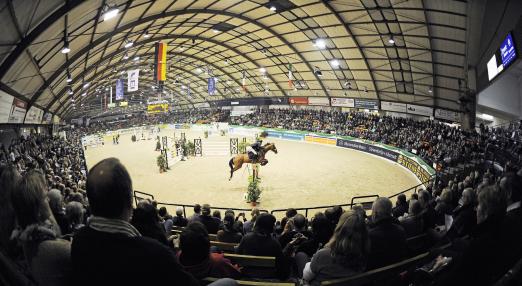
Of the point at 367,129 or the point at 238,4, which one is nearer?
the point at 238,4

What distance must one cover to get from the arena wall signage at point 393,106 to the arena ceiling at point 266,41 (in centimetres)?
62

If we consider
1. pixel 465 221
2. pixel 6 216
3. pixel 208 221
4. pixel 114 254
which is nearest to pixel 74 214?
pixel 6 216

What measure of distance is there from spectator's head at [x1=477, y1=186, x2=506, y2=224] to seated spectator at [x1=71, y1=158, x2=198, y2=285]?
3199 millimetres

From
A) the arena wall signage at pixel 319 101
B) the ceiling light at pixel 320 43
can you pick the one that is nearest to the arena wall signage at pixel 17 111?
the ceiling light at pixel 320 43

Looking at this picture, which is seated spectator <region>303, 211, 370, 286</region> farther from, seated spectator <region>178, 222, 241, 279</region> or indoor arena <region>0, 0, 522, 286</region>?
seated spectator <region>178, 222, 241, 279</region>

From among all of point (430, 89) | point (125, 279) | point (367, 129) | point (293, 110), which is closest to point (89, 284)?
point (125, 279)

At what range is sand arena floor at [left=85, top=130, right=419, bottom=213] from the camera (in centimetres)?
1502

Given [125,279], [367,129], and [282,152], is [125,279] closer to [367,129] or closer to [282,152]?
[282,152]

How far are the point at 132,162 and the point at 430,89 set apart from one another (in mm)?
30280

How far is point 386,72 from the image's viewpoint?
93.5ft

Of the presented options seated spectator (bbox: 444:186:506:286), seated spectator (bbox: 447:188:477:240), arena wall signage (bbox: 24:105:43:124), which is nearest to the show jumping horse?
seated spectator (bbox: 447:188:477:240)

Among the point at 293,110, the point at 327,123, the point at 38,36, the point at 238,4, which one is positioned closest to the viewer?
the point at 38,36

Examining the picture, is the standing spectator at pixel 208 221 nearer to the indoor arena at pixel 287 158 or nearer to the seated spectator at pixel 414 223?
the indoor arena at pixel 287 158

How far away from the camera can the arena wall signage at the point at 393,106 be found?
3105 cm
